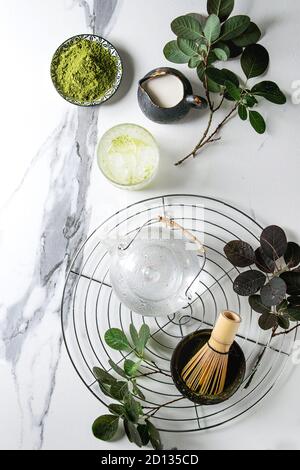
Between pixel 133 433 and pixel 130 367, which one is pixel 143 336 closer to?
pixel 130 367

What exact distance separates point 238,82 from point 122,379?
0.74 metres

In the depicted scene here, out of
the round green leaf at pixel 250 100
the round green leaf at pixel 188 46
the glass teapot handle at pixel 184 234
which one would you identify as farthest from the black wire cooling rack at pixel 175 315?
the round green leaf at pixel 188 46

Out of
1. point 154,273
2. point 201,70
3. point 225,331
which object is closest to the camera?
point 225,331

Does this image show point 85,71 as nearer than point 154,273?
No

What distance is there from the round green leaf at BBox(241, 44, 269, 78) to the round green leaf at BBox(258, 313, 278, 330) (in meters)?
0.54

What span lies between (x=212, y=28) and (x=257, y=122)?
23 centimetres

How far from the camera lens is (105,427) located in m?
1.32

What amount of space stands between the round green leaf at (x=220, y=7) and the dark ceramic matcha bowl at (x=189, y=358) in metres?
0.71

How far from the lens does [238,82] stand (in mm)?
1340

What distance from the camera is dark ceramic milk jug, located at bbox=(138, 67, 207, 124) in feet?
4.34

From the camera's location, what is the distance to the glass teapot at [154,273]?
1.24m

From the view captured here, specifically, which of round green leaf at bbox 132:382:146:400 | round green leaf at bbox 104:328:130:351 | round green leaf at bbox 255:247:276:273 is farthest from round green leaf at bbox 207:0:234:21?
round green leaf at bbox 132:382:146:400

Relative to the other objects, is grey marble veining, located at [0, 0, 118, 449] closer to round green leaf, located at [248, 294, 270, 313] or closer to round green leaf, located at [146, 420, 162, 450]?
round green leaf, located at [146, 420, 162, 450]

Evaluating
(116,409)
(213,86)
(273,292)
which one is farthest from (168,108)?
(116,409)
